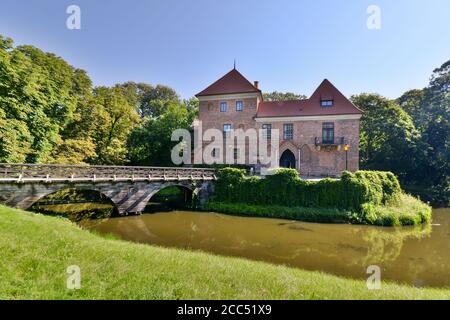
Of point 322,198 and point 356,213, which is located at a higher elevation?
point 322,198

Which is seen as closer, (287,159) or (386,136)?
(287,159)

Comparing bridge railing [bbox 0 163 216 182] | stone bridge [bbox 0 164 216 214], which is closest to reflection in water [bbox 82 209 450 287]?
stone bridge [bbox 0 164 216 214]

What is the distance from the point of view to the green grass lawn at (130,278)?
4.85 meters

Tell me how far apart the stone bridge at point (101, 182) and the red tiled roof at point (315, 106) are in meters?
11.0

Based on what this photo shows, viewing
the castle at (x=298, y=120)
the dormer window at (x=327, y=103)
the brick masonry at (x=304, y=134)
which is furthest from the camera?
the dormer window at (x=327, y=103)

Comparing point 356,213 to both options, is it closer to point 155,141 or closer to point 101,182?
point 101,182

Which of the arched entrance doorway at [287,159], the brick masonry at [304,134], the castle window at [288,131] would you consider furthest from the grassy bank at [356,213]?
the castle window at [288,131]

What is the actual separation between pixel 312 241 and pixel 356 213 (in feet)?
19.8

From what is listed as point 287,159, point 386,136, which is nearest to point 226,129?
point 287,159

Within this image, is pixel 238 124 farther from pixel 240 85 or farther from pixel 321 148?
pixel 321 148

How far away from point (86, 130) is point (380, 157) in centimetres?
3367

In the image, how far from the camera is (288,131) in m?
28.0

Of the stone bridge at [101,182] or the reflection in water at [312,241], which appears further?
the stone bridge at [101,182]

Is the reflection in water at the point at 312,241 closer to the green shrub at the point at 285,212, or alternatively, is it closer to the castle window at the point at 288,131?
the green shrub at the point at 285,212
